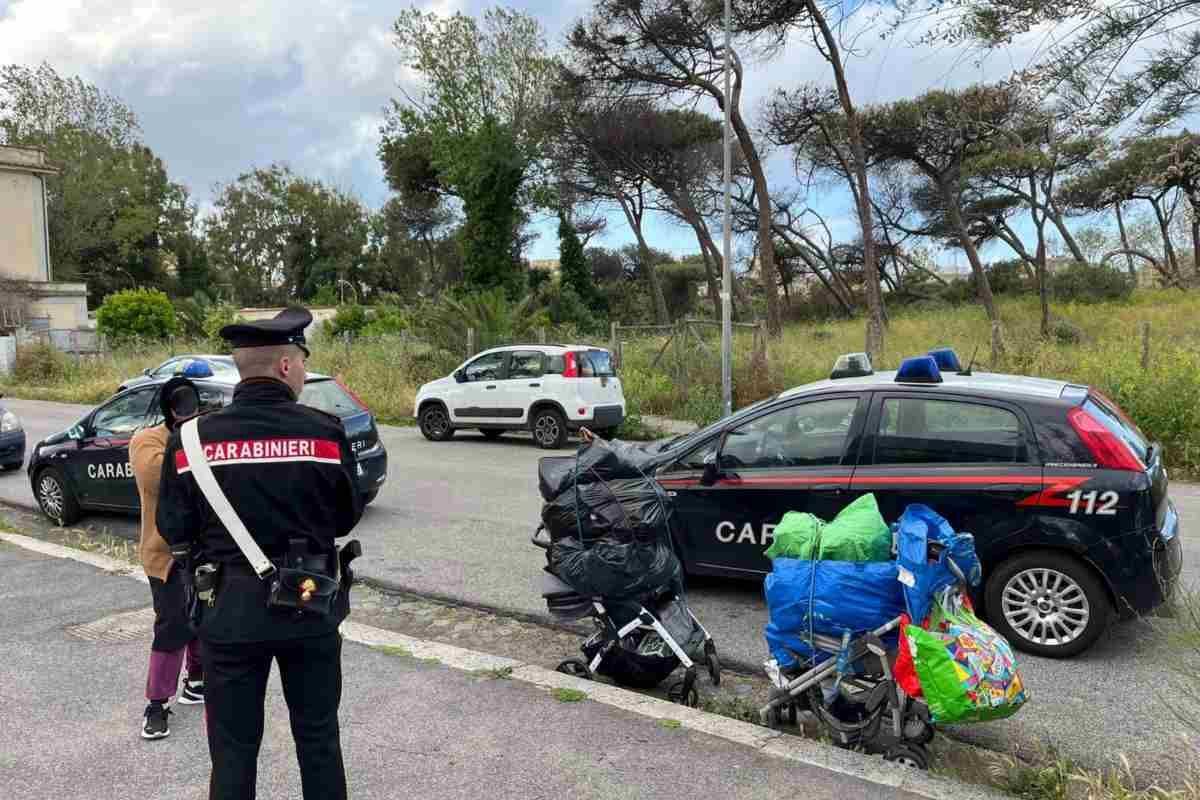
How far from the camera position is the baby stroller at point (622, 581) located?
435 centimetres

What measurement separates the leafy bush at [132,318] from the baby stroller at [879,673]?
3381 centimetres

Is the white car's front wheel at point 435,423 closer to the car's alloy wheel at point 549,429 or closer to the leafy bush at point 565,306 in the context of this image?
the car's alloy wheel at point 549,429

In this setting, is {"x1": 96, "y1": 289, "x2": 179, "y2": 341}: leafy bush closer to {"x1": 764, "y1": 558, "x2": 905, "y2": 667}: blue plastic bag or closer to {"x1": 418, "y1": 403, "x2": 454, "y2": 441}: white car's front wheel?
{"x1": 418, "y1": 403, "x2": 454, "y2": 441}: white car's front wheel

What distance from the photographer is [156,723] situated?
397cm

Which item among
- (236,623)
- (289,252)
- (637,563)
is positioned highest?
(289,252)

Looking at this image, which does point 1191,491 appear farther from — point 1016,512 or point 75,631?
point 75,631

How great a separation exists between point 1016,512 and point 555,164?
3387 centimetres

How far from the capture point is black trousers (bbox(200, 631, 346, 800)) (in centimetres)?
267

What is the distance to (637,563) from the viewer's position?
171 inches

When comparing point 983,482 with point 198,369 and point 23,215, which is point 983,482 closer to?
point 198,369

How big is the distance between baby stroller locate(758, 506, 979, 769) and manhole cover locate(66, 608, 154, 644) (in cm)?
369

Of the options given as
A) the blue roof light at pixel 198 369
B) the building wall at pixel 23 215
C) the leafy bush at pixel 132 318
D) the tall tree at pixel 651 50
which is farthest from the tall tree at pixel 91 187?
the blue roof light at pixel 198 369

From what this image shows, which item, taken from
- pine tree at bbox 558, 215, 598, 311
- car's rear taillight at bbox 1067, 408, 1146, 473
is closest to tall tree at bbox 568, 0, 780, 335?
pine tree at bbox 558, 215, 598, 311

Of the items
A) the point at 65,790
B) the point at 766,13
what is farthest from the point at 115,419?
the point at 766,13
